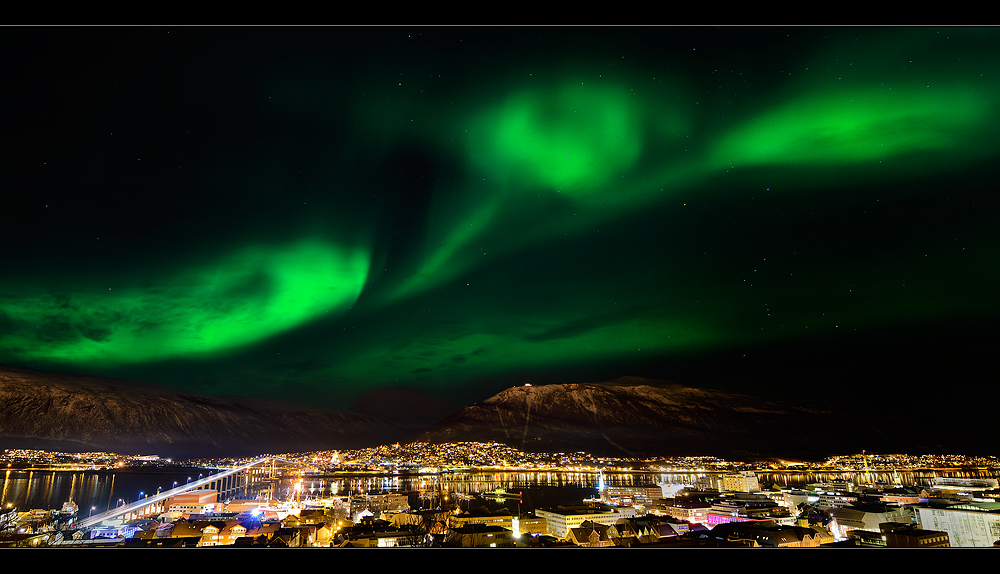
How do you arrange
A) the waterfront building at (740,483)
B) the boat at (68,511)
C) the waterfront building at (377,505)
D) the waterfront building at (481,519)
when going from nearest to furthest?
the waterfront building at (481,519), the boat at (68,511), the waterfront building at (377,505), the waterfront building at (740,483)

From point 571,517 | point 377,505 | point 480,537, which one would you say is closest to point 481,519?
point 571,517

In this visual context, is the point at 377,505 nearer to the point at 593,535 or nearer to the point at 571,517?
the point at 571,517

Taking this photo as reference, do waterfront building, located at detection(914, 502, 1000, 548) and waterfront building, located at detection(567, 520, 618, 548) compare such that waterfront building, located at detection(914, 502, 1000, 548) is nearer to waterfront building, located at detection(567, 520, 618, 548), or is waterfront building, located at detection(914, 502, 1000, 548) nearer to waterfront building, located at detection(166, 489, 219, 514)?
waterfront building, located at detection(567, 520, 618, 548)

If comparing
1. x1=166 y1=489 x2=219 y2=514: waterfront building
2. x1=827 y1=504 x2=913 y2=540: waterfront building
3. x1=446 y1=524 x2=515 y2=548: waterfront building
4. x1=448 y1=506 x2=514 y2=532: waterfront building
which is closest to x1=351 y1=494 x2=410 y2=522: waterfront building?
x1=448 y1=506 x2=514 y2=532: waterfront building

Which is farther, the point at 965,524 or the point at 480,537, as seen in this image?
the point at 965,524

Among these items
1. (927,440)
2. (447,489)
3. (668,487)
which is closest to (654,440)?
(927,440)

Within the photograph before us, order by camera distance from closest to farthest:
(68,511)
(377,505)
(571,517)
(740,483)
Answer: (571,517), (68,511), (377,505), (740,483)

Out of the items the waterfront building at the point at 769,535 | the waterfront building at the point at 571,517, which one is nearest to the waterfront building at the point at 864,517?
the waterfront building at the point at 769,535

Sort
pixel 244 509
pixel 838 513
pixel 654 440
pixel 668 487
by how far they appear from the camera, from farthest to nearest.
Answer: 1. pixel 654 440
2. pixel 668 487
3. pixel 244 509
4. pixel 838 513

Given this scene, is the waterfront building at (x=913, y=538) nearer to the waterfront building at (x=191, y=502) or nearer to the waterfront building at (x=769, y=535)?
the waterfront building at (x=769, y=535)

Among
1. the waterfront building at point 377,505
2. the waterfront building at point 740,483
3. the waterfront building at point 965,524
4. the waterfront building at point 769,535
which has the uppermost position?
the waterfront building at point 769,535

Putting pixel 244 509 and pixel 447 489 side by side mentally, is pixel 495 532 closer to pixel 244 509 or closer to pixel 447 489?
pixel 244 509
